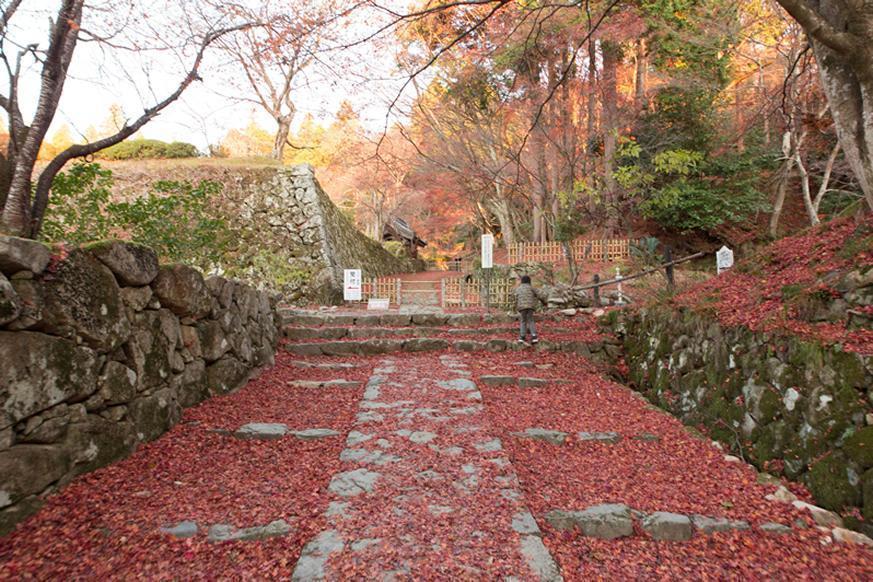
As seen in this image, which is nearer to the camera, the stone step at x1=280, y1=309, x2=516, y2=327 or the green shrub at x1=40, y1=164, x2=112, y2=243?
the green shrub at x1=40, y1=164, x2=112, y2=243

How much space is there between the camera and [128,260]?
331 cm

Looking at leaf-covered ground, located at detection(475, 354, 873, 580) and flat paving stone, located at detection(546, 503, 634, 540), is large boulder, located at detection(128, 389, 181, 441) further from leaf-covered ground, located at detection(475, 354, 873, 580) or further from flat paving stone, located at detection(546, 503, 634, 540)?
flat paving stone, located at detection(546, 503, 634, 540)

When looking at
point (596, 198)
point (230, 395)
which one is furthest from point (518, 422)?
point (596, 198)

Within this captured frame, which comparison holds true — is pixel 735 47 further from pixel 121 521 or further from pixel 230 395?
pixel 121 521

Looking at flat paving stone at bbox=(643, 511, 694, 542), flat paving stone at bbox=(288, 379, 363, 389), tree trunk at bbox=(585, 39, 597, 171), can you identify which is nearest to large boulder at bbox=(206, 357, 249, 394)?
flat paving stone at bbox=(288, 379, 363, 389)

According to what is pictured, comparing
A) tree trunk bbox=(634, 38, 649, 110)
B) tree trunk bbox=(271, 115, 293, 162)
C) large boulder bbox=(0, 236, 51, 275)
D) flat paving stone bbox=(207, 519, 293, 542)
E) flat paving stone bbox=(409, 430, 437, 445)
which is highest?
tree trunk bbox=(634, 38, 649, 110)

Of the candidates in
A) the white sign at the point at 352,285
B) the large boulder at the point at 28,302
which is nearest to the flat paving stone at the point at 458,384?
the large boulder at the point at 28,302

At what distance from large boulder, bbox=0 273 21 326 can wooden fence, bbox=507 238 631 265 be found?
1456 centimetres

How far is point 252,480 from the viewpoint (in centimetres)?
299

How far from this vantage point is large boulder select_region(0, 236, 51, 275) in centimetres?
232

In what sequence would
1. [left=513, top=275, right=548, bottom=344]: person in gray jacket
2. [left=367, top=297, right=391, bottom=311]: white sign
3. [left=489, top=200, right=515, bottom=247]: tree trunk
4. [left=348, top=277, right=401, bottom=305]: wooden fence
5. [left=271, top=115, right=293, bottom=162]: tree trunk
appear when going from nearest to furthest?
[left=513, top=275, right=548, bottom=344]: person in gray jacket, [left=367, top=297, right=391, bottom=311]: white sign, [left=348, top=277, right=401, bottom=305]: wooden fence, [left=271, top=115, right=293, bottom=162]: tree trunk, [left=489, top=200, right=515, bottom=247]: tree trunk

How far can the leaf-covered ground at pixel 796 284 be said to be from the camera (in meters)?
3.32

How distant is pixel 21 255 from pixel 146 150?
13.5m

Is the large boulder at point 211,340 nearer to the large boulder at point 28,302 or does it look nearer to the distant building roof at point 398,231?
the large boulder at point 28,302
